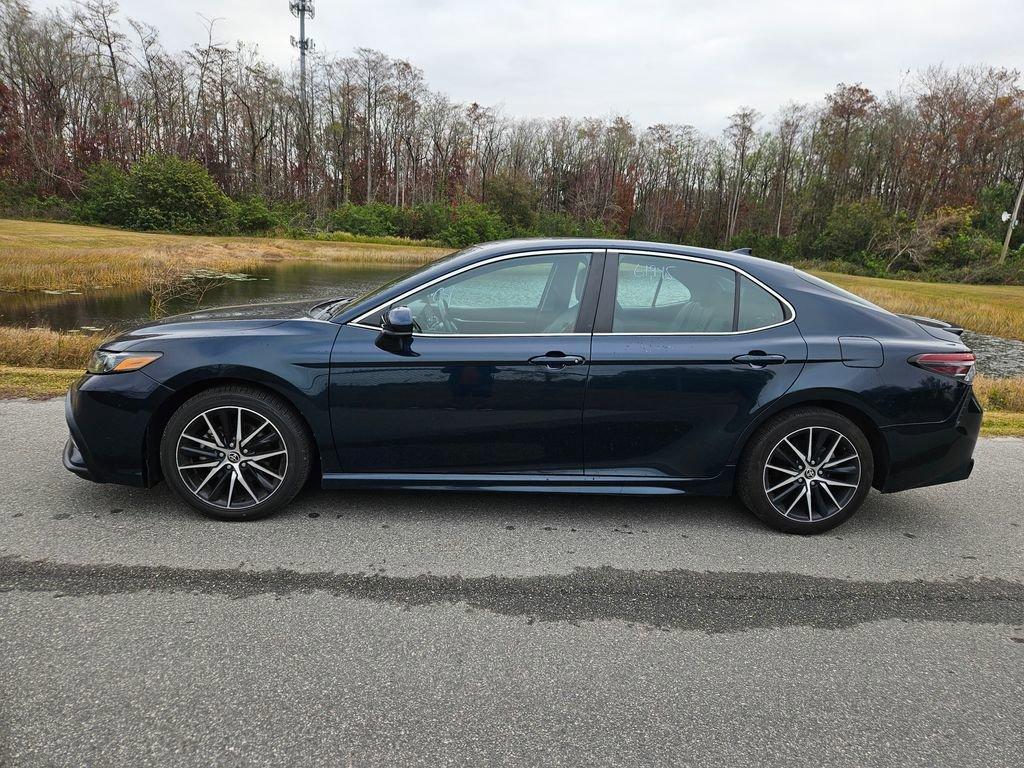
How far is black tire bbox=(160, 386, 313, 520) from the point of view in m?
3.50

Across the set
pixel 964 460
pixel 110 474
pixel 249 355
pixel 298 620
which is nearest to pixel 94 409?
pixel 110 474

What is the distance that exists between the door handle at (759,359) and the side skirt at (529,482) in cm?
63

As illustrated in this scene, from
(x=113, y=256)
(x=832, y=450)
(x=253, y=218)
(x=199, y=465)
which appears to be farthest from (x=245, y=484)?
(x=253, y=218)

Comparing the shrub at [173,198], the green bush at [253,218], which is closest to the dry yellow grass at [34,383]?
the shrub at [173,198]

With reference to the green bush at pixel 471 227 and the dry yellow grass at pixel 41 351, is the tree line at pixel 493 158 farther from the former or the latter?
the dry yellow grass at pixel 41 351

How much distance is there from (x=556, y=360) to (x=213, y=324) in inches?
78.6

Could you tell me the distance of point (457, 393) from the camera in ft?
11.5

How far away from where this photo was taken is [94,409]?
3.50 metres

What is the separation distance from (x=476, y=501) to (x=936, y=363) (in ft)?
9.08

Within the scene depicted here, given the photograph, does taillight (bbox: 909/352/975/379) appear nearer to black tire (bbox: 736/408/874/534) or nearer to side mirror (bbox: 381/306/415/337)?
black tire (bbox: 736/408/874/534)

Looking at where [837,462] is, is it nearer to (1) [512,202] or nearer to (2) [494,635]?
(2) [494,635]

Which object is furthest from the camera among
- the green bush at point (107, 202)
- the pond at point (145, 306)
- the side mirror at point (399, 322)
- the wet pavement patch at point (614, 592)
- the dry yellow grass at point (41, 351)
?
the green bush at point (107, 202)

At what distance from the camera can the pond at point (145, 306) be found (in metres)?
14.1

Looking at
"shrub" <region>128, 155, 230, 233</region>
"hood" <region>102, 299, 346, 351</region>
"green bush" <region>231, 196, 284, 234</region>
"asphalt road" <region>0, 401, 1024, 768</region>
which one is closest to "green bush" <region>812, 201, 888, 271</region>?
"green bush" <region>231, 196, 284, 234</region>
